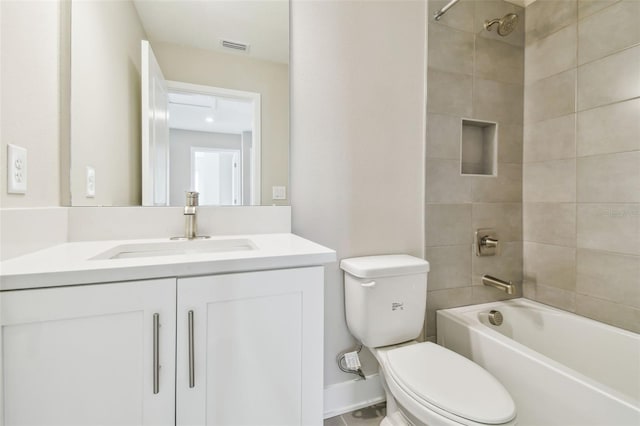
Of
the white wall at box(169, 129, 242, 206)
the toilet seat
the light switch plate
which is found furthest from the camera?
the light switch plate

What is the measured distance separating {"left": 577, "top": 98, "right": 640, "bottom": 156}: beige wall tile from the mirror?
5.39 feet

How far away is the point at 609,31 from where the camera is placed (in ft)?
4.76

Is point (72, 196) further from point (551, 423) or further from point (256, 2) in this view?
point (551, 423)

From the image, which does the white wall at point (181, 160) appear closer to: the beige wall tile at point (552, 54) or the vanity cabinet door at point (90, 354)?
the vanity cabinet door at point (90, 354)

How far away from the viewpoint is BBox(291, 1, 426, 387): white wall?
1363mm

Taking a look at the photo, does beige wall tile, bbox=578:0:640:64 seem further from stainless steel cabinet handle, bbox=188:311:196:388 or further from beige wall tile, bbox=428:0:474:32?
stainless steel cabinet handle, bbox=188:311:196:388

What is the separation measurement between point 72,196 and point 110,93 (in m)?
0.44

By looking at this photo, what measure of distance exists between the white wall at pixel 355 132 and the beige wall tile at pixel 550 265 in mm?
833

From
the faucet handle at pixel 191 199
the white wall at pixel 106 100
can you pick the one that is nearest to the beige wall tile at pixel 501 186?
the faucet handle at pixel 191 199

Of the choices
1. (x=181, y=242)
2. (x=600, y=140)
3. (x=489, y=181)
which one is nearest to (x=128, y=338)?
(x=181, y=242)

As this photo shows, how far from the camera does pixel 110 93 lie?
113 cm

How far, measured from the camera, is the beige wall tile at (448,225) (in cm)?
159

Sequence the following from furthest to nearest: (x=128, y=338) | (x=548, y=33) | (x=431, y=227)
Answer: (x=548, y=33) < (x=431, y=227) < (x=128, y=338)

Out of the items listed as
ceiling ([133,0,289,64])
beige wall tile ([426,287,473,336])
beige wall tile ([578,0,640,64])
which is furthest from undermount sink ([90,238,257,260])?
beige wall tile ([578,0,640,64])
